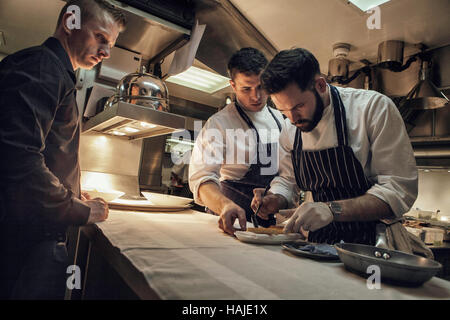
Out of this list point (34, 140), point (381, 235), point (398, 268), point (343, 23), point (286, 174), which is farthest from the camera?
point (343, 23)

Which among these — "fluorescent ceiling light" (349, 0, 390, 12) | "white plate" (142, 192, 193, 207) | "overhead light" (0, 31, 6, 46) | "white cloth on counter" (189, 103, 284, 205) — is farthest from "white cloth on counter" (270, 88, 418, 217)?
"overhead light" (0, 31, 6, 46)

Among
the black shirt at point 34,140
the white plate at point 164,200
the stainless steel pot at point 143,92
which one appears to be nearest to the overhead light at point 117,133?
the stainless steel pot at point 143,92

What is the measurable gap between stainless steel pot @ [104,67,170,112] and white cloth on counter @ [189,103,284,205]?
1.20ft

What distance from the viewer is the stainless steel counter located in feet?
1.94

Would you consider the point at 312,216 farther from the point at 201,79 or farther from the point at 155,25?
the point at 201,79

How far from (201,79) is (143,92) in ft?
3.64

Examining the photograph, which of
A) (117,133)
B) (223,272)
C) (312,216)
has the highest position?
(117,133)

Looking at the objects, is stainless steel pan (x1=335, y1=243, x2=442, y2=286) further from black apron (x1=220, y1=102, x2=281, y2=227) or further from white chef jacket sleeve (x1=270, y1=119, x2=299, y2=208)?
black apron (x1=220, y1=102, x2=281, y2=227)

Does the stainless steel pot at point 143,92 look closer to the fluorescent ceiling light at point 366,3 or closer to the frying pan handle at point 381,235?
the frying pan handle at point 381,235

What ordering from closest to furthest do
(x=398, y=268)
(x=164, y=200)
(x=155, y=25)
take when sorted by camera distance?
(x=398, y=268) < (x=164, y=200) < (x=155, y=25)

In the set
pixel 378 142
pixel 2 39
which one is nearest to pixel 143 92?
pixel 378 142

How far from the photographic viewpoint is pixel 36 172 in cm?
95

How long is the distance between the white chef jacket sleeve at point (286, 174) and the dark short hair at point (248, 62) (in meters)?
0.40
